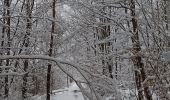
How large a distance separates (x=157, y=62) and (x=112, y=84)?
117cm

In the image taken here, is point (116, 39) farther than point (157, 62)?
Yes

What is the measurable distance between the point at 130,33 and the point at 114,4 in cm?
123

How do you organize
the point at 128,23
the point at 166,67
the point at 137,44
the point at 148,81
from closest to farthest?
1. the point at 166,67
2. the point at 148,81
3. the point at 137,44
4. the point at 128,23

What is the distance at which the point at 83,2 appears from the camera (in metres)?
8.77

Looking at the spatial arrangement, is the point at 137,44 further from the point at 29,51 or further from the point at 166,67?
the point at 29,51

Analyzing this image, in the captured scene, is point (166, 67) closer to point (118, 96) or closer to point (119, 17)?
point (118, 96)

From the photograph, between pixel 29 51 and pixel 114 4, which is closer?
pixel 29 51

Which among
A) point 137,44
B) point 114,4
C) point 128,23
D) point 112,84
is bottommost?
point 112,84

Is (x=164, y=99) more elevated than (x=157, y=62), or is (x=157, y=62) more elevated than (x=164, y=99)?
(x=157, y=62)

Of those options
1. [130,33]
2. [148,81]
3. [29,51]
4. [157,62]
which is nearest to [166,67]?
[157,62]

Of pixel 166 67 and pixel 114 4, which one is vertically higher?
pixel 114 4

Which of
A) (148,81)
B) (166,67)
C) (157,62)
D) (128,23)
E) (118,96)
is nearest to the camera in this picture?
(118,96)

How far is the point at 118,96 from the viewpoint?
12.9 ft

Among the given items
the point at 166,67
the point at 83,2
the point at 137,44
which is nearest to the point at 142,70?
the point at 137,44
